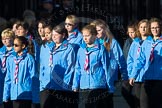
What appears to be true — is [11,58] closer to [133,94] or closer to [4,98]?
[4,98]

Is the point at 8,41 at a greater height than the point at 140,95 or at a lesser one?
greater

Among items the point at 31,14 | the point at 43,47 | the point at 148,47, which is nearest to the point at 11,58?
the point at 43,47

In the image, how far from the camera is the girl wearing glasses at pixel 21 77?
34.6ft

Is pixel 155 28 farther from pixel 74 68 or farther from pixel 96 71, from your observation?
pixel 74 68

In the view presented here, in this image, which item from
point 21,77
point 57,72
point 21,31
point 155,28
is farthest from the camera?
point 21,31

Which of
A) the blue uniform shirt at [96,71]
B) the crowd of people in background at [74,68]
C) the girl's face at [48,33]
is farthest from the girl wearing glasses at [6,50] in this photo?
the blue uniform shirt at [96,71]

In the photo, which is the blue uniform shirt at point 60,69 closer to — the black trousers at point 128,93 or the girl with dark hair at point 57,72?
the girl with dark hair at point 57,72

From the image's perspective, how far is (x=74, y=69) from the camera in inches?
419

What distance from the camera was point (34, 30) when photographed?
→ 12930 mm

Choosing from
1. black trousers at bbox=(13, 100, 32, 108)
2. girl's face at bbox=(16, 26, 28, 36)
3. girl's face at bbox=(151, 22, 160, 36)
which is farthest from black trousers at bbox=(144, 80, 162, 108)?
girl's face at bbox=(16, 26, 28, 36)

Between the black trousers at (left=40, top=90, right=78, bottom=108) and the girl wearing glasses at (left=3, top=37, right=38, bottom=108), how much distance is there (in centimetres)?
17

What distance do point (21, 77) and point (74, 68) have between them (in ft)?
2.59

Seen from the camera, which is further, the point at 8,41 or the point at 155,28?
the point at 8,41

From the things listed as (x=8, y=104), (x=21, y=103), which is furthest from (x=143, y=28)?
(x=8, y=104)
